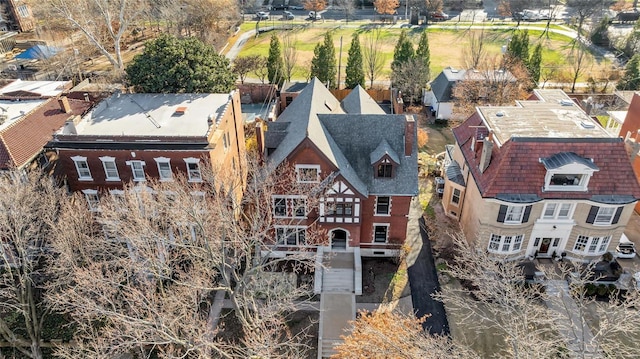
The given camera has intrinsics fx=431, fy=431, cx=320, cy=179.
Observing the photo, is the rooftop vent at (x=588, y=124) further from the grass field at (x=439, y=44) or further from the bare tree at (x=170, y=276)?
the grass field at (x=439, y=44)

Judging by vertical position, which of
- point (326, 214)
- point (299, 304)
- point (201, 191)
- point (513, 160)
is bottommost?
point (299, 304)

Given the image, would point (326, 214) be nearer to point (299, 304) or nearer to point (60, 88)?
point (299, 304)

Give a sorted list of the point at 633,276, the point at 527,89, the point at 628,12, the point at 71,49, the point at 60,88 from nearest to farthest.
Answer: the point at 633,276, the point at 60,88, the point at 527,89, the point at 71,49, the point at 628,12

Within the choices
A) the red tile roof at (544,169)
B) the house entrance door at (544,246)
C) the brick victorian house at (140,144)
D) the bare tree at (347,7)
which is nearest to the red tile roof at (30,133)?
the brick victorian house at (140,144)

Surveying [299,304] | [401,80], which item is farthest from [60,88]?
[401,80]

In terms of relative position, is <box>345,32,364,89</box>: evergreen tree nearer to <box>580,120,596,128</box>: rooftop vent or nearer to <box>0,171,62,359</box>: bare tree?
<box>580,120,596,128</box>: rooftop vent

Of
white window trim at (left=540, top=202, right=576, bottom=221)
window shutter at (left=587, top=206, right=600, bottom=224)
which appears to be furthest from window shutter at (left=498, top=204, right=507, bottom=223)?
window shutter at (left=587, top=206, right=600, bottom=224)

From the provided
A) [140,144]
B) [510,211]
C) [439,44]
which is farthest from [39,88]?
[439,44]
